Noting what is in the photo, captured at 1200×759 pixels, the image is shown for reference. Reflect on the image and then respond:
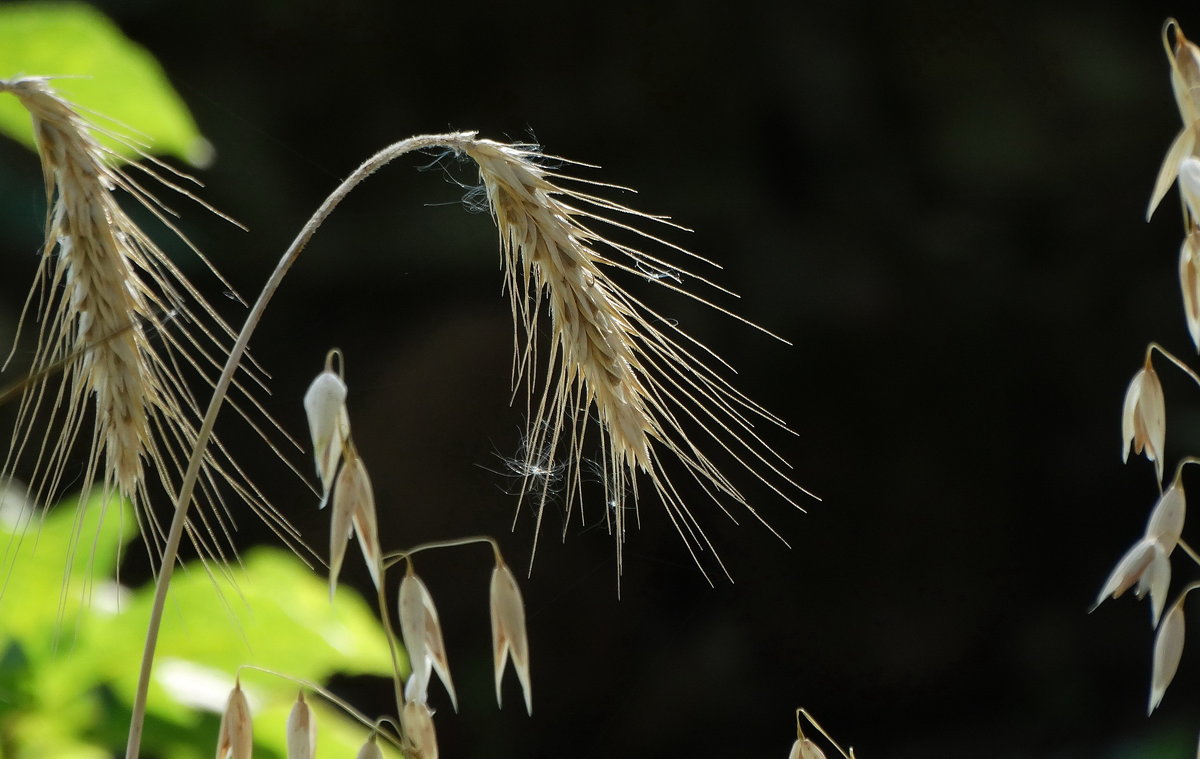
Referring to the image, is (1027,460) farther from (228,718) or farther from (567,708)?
(228,718)

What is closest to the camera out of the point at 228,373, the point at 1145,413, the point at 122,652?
the point at 228,373

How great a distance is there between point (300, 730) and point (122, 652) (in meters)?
0.38

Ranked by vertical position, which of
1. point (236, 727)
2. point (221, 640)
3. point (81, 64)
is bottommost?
point (221, 640)

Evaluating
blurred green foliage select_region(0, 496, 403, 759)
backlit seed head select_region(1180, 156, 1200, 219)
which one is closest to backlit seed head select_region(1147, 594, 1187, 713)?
backlit seed head select_region(1180, 156, 1200, 219)

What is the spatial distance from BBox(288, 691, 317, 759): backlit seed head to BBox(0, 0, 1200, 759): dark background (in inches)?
73.7

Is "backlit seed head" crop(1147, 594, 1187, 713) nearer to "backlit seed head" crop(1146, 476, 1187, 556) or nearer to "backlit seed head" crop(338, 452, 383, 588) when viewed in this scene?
"backlit seed head" crop(1146, 476, 1187, 556)

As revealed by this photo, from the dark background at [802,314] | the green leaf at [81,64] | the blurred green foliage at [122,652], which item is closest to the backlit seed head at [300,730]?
the blurred green foliage at [122,652]

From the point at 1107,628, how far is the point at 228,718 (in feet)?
7.94

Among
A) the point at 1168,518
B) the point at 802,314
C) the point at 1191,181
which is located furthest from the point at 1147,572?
the point at 802,314

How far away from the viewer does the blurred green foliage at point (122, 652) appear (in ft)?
2.16

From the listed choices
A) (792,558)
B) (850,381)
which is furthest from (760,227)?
(792,558)

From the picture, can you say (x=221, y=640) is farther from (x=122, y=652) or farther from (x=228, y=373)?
(x=228, y=373)

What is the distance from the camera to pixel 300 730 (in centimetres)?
38

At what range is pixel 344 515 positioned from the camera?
352mm
